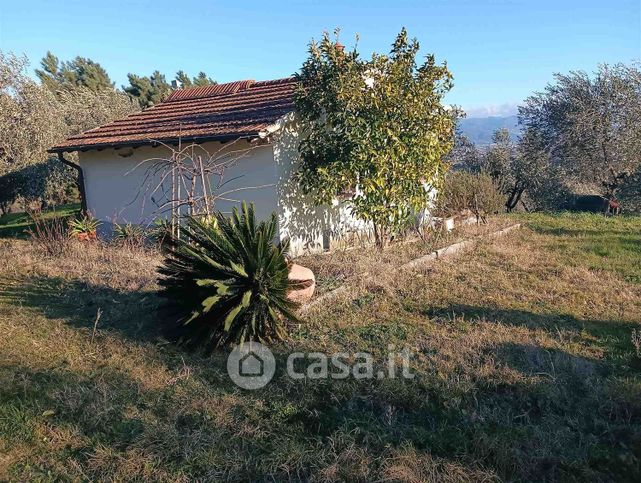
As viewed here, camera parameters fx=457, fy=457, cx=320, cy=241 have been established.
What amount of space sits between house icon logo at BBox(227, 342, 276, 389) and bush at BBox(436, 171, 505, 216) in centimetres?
886

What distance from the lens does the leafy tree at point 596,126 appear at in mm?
16156

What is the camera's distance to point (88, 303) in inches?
242

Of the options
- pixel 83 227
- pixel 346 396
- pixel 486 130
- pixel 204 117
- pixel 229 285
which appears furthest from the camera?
pixel 486 130

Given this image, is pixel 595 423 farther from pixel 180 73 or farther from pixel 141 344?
pixel 180 73

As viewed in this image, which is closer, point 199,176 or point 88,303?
point 88,303

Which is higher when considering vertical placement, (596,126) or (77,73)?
(77,73)

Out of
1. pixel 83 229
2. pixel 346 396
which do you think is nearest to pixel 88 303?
pixel 346 396

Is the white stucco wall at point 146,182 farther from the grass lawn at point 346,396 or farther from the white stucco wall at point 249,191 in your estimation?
the grass lawn at point 346,396

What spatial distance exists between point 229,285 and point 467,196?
993 cm

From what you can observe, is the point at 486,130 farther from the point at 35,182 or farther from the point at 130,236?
the point at 130,236

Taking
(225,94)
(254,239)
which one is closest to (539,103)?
(225,94)

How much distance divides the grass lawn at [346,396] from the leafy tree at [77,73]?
37.7 metres

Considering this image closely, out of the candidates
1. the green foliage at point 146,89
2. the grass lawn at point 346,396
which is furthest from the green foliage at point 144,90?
the grass lawn at point 346,396

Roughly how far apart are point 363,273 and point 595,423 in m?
4.23
